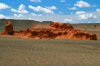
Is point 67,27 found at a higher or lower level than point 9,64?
higher

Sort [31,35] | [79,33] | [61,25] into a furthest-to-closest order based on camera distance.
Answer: [61,25] < [31,35] < [79,33]

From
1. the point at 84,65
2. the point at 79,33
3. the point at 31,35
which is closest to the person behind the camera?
the point at 84,65

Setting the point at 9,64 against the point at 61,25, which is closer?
the point at 9,64

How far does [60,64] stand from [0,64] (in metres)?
2.61

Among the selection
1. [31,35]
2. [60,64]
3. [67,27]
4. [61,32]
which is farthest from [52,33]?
[60,64]

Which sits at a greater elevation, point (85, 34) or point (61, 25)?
point (61, 25)

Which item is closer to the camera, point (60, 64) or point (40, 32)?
point (60, 64)

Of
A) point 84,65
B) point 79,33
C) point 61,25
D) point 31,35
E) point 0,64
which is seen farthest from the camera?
point 61,25

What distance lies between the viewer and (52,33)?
16.3 metres

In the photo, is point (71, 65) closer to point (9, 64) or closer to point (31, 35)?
point (9, 64)

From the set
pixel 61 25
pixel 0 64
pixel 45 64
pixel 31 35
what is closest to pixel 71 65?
pixel 45 64

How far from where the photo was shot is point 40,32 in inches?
643

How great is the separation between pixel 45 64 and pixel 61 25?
1476cm

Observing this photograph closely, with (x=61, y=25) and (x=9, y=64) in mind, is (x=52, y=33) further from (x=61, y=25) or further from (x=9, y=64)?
(x=9, y=64)
